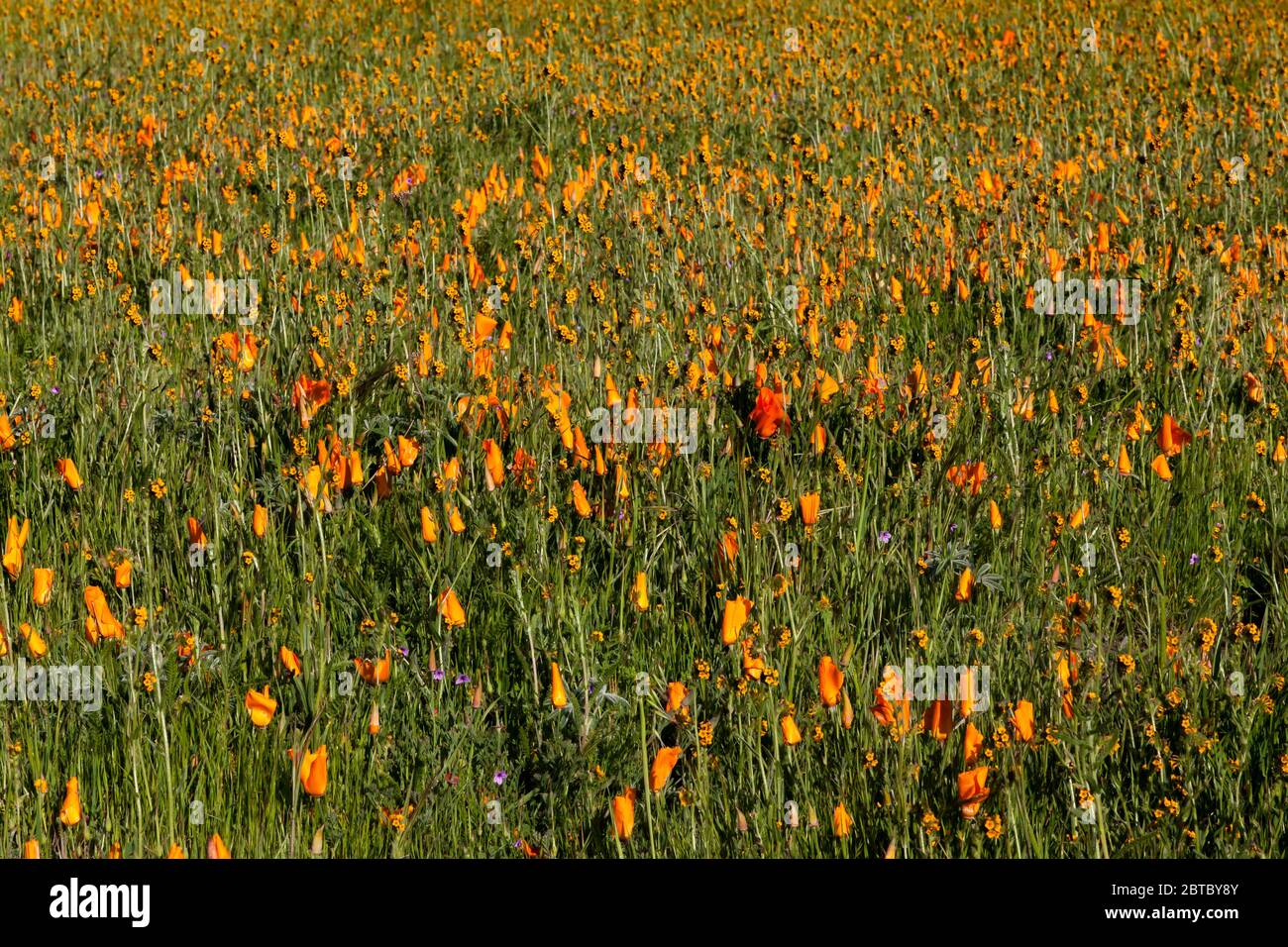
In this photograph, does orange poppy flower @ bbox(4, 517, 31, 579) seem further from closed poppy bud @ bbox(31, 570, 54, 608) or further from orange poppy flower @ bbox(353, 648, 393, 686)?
orange poppy flower @ bbox(353, 648, 393, 686)

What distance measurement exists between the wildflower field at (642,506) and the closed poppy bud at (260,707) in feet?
0.16

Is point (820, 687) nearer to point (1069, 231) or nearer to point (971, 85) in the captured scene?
point (1069, 231)

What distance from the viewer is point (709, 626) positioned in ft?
9.78

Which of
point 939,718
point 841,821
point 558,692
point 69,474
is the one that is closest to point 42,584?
point 69,474

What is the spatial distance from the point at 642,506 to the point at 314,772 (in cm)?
123

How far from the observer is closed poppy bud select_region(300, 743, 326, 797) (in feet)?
7.53

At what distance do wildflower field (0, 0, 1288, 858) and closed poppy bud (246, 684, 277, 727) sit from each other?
0.16 ft

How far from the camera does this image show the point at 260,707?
2.51 meters

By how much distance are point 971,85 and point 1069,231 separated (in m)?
3.36

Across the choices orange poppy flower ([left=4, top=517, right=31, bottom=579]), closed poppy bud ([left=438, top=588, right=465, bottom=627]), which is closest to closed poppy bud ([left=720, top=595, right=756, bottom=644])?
closed poppy bud ([left=438, top=588, right=465, bottom=627])

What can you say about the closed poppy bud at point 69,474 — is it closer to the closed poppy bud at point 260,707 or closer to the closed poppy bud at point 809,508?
the closed poppy bud at point 260,707

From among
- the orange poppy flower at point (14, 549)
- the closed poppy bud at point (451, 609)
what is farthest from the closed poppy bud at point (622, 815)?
the orange poppy flower at point (14, 549)

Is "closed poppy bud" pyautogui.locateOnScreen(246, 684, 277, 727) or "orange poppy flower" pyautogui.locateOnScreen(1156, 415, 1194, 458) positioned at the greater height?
"orange poppy flower" pyautogui.locateOnScreen(1156, 415, 1194, 458)
